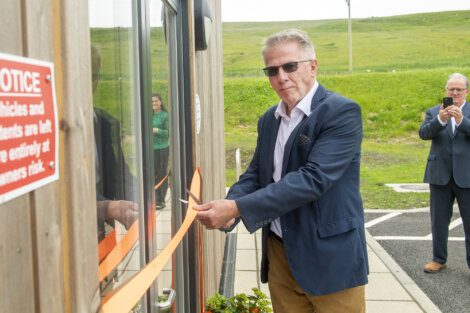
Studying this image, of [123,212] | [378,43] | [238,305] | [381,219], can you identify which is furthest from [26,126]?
[378,43]

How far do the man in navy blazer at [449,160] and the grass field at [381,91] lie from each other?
2.48 metres

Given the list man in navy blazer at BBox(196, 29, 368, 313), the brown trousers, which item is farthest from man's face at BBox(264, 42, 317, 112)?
the brown trousers

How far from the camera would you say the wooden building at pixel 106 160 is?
0.88 meters

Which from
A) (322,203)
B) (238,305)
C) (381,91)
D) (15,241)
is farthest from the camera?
(381,91)

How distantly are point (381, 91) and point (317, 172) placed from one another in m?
27.2

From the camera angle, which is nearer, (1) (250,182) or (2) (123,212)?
(2) (123,212)

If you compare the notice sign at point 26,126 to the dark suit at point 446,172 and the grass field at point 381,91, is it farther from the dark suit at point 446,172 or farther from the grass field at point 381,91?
the dark suit at point 446,172

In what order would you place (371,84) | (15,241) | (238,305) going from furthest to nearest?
1. (371,84)
2. (238,305)
3. (15,241)

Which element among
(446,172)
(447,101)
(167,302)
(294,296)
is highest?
(447,101)

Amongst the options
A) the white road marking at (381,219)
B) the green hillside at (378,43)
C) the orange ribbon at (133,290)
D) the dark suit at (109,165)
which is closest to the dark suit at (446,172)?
the white road marking at (381,219)

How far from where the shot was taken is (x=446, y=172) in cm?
528

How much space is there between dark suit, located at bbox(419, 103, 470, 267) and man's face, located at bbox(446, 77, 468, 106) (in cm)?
11

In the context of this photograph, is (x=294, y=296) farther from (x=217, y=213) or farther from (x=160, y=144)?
(x=160, y=144)

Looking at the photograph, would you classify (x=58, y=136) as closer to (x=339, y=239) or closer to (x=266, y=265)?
(x=339, y=239)
